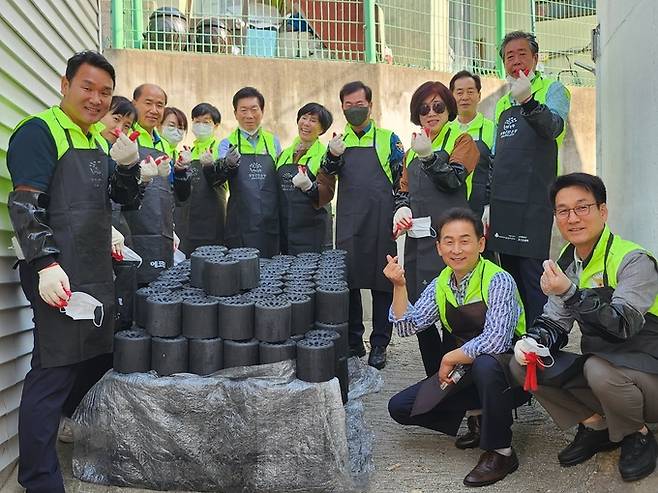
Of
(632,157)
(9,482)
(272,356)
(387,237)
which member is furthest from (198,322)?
(632,157)

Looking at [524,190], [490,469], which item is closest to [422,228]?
[524,190]

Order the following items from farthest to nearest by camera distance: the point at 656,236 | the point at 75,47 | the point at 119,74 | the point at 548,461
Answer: the point at 119,74, the point at 75,47, the point at 656,236, the point at 548,461

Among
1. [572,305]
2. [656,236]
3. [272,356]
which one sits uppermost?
[656,236]

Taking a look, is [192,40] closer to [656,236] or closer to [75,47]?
[75,47]

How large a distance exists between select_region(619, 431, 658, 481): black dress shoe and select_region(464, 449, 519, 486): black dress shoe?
52 cm

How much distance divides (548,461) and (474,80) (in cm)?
263

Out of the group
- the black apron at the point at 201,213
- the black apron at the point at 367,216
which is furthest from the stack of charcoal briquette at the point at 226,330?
the black apron at the point at 201,213

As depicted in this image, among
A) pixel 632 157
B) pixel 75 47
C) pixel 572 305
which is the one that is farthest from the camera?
pixel 75 47

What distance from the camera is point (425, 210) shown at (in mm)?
4395

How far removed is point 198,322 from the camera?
10.8 feet

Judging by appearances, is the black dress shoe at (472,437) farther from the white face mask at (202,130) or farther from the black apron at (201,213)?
the white face mask at (202,130)

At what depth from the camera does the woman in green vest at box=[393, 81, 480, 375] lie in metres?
4.25

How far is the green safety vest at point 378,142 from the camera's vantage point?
16.6 feet

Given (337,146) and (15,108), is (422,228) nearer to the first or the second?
(337,146)
